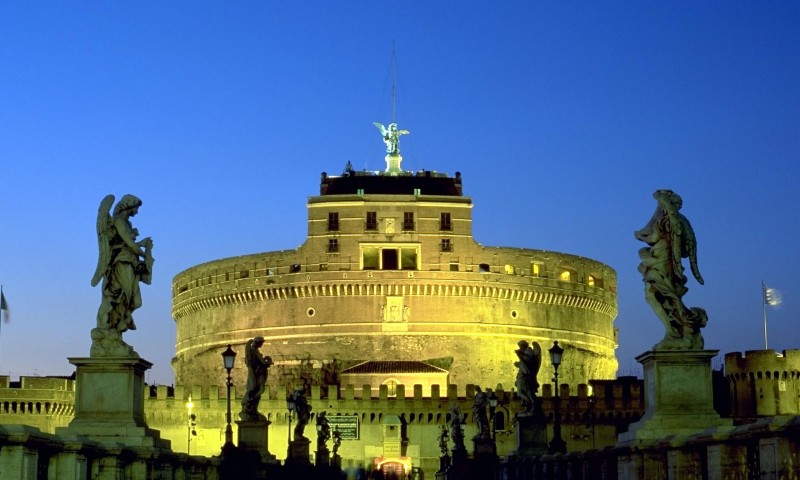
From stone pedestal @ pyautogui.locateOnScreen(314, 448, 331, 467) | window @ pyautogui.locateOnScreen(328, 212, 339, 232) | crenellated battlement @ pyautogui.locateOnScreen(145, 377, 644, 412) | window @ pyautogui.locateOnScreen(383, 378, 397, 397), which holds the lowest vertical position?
stone pedestal @ pyautogui.locateOnScreen(314, 448, 331, 467)

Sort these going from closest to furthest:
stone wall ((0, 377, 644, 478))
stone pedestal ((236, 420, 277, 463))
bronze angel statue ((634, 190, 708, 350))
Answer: bronze angel statue ((634, 190, 708, 350)) < stone pedestal ((236, 420, 277, 463)) < stone wall ((0, 377, 644, 478))

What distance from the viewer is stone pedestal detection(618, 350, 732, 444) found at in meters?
18.5

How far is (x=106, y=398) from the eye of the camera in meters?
19.8

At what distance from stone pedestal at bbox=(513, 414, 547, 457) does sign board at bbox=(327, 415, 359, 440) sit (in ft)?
190

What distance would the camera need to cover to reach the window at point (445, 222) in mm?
102125

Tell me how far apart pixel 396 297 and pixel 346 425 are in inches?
604

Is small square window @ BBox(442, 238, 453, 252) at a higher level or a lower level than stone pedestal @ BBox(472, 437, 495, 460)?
higher

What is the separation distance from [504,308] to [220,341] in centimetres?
2074

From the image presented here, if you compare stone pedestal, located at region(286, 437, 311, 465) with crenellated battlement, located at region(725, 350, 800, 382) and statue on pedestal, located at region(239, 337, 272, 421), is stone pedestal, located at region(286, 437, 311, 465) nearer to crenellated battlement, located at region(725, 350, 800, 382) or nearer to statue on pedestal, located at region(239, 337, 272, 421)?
statue on pedestal, located at region(239, 337, 272, 421)

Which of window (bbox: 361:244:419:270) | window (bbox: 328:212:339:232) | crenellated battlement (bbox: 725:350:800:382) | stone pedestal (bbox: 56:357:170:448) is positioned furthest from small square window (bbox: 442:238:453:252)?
stone pedestal (bbox: 56:357:170:448)

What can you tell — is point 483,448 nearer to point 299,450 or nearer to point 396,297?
point 299,450

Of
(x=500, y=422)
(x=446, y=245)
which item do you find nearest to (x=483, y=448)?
(x=500, y=422)

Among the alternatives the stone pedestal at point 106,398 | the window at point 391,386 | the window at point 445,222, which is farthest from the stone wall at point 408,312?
the stone pedestal at point 106,398

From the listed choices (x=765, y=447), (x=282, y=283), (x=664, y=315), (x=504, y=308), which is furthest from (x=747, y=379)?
(x=765, y=447)
